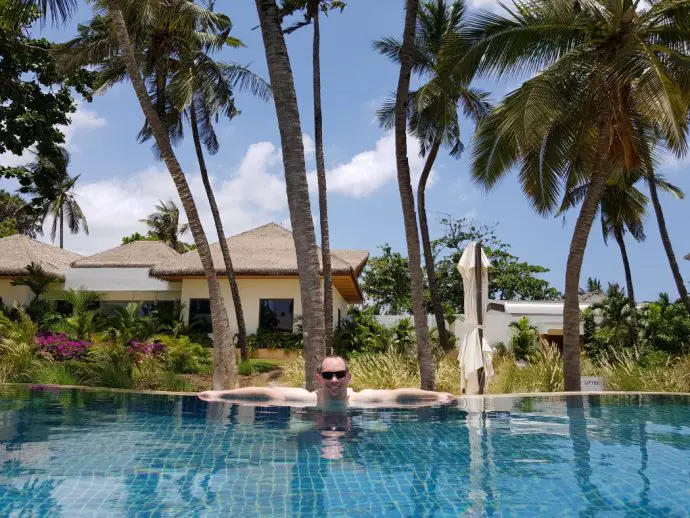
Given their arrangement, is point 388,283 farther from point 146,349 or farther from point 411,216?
point 411,216

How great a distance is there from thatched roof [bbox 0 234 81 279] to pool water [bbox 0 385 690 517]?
1726cm

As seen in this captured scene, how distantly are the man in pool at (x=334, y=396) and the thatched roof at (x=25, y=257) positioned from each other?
64.0 ft

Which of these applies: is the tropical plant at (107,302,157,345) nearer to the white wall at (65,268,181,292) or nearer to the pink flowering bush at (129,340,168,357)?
the pink flowering bush at (129,340,168,357)

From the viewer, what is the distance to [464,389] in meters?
10.6

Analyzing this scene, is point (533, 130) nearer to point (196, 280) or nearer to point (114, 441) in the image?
point (114, 441)

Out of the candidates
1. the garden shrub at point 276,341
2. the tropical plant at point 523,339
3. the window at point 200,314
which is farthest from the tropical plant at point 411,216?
the tropical plant at point 523,339

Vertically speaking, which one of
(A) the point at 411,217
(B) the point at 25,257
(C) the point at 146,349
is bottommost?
(C) the point at 146,349

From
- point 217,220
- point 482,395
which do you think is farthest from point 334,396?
point 217,220

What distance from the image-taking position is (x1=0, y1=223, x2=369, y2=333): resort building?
21.1 metres

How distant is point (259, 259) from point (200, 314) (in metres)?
2.86

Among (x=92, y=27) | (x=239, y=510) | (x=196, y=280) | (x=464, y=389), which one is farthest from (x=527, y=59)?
(x=196, y=280)

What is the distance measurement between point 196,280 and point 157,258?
14.6ft

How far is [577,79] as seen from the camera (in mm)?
11586

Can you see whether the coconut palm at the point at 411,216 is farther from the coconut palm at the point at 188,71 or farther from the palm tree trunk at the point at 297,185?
the coconut palm at the point at 188,71
